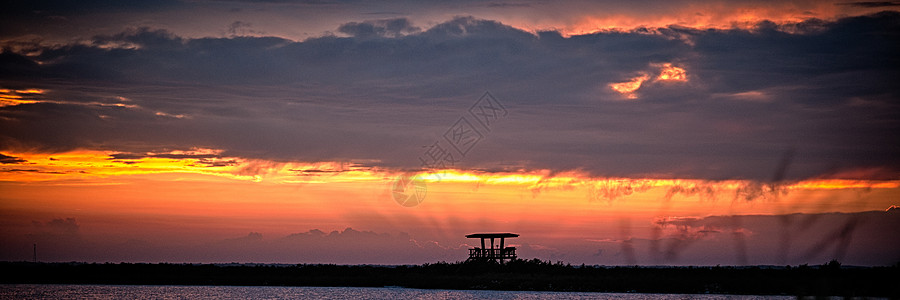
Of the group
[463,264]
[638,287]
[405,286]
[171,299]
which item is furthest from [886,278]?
[171,299]

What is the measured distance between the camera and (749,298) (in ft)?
173

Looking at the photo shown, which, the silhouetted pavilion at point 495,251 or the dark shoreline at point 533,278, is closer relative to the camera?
the dark shoreline at point 533,278

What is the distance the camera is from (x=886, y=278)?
49.8 metres

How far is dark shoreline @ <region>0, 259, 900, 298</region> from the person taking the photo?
5641 cm

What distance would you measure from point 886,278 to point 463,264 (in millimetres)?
35032

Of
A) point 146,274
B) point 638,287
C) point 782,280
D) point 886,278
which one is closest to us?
point 886,278

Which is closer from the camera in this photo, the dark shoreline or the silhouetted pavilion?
the dark shoreline

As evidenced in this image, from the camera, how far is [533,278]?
6619 centimetres

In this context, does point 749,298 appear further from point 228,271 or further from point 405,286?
point 228,271

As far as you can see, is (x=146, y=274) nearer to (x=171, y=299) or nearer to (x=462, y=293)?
(x=171, y=299)

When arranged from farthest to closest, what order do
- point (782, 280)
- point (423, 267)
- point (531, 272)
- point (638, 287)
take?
point (423, 267) → point (531, 272) → point (638, 287) → point (782, 280)

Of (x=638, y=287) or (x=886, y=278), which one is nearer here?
(x=886, y=278)

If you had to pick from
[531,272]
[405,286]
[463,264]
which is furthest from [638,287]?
[405,286]

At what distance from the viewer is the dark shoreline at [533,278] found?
56406 millimetres
